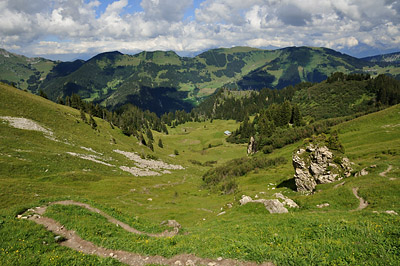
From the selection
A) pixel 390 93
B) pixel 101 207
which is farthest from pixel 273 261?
pixel 390 93

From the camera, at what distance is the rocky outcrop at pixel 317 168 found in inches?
1625

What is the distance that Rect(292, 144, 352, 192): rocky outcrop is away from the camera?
41281 millimetres

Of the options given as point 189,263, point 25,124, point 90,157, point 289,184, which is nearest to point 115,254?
point 189,263

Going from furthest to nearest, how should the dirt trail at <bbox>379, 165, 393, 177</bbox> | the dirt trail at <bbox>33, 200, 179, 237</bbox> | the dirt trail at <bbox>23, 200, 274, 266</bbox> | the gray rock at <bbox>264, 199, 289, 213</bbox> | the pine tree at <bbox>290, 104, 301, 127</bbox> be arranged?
the pine tree at <bbox>290, 104, 301, 127</bbox>, the dirt trail at <bbox>379, 165, 393, 177</bbox>, the gray rock at <bbox>264, 199, 289, 213</bbox>, the dirt trail at <bbox>33, 200, 179, 237</bbox>, the dirt trail at <bbox>23, 200, 274, 266</bbox>

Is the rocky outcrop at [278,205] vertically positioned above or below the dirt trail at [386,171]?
below

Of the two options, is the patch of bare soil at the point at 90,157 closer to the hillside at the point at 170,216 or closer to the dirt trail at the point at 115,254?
the hillside at the point at 170,216

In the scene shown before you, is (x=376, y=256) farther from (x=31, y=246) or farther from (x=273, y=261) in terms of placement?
(x=31, y=246)

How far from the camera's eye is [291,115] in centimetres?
16500

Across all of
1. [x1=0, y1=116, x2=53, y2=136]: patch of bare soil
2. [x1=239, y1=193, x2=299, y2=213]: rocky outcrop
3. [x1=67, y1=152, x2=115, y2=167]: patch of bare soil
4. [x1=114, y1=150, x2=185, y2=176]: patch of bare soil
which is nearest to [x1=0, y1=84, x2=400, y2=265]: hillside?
[x1=67, y1=152, x2=115, y2=167]: patch of bare soil

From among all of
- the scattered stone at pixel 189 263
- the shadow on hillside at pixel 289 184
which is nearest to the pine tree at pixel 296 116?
the shadow on hillside at pixel 289 184

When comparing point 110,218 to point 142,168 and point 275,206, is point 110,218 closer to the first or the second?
point 275,206

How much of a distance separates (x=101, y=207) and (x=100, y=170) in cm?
5483

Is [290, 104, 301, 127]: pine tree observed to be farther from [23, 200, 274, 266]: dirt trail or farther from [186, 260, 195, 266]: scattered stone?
[186, 260, 195, 266]: scattered stone

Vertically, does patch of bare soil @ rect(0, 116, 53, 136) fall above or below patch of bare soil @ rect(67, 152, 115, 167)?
above
